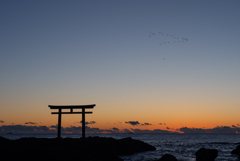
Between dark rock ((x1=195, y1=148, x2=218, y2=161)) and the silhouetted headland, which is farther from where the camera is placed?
dark rock ((x1=195, y1=148, x2=218, y2=161))

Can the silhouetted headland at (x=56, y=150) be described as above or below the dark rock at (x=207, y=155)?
above

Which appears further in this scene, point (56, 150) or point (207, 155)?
point (207, 155)

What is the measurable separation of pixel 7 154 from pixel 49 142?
699 centimetres

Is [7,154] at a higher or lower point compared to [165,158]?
higher

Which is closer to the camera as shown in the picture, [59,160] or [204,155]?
[59,160]

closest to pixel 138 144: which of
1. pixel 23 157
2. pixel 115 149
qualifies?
pixel 115 149

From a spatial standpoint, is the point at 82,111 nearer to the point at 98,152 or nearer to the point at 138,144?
the point at 98,152

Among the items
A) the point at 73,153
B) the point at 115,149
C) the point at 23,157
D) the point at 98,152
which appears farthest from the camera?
the point at 115,149

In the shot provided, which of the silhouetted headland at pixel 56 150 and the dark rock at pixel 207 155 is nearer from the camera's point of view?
the silhouetted headland at pixel 56 150

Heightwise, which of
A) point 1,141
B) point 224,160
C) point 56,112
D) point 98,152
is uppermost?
point 56,112

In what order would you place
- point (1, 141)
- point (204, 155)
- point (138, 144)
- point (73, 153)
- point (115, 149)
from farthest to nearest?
point (138, 144) → point (115, 149) → point (204, 155) → point (1, 141) → point (73, 153)

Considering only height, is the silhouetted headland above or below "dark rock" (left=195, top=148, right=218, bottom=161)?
above

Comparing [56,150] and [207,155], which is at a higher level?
[56,150]

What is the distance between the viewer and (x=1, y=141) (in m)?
21.2
